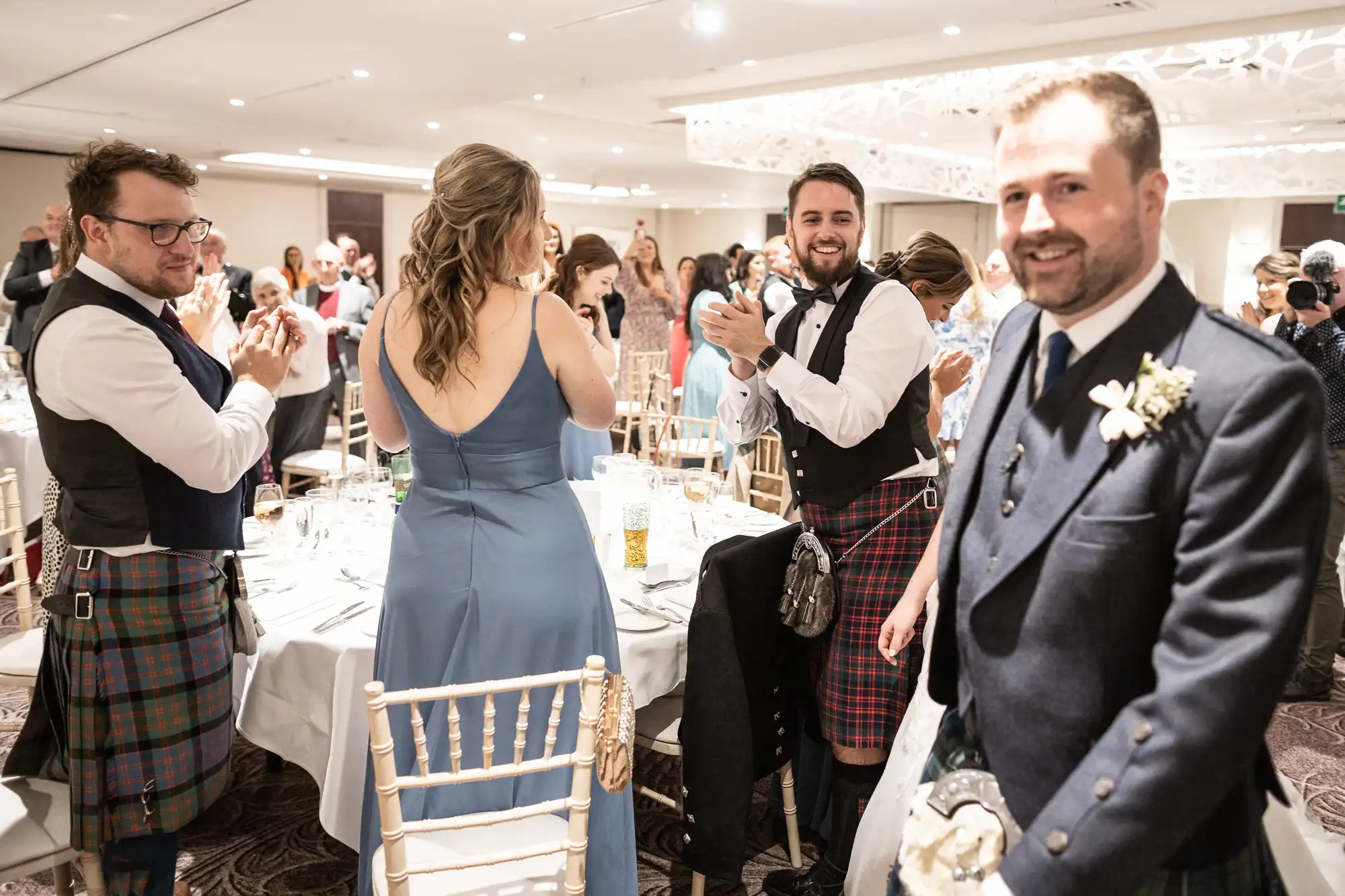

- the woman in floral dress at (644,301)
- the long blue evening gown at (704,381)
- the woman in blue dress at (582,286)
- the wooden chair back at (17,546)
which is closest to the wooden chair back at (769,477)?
the long blue evening gown at (704,381)

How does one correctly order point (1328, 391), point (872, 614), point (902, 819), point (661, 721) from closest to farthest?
1. point (902, 819)
2. point (872, 614)
3. point (661, 721)
4. point (1328, 391)

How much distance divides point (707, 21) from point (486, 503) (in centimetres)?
430

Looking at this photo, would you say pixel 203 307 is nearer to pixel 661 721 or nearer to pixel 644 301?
pixel 661 721

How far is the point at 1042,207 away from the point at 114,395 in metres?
1.67

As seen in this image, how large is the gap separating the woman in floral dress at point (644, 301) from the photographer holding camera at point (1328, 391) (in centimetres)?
501

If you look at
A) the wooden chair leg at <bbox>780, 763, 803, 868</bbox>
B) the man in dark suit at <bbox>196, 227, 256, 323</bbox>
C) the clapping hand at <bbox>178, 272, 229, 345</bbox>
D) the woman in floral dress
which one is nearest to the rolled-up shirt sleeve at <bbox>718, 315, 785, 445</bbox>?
the wooden chair leg at <bbox>780, 763, 803, 868</bbox>

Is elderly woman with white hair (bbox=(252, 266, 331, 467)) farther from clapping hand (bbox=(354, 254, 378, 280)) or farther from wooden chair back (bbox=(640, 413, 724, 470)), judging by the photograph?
clapping hand (bbox=(354, 254, 378, 280))

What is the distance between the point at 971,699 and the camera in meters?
1.20

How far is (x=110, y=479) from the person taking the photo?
76.6 inches

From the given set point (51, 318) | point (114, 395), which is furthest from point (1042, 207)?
point (51, 318)

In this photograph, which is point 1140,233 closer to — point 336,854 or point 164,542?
point 164,542

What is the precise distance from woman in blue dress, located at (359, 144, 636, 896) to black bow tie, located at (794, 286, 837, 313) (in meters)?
0.66

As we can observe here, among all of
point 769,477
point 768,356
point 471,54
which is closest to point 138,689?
point 768,356

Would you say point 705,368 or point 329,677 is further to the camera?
point 705,368
